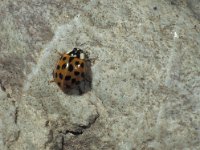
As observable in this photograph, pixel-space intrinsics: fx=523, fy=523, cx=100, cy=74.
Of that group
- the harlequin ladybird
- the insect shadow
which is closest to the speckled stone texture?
the insect shadow

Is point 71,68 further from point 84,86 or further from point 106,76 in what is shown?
point 106,76

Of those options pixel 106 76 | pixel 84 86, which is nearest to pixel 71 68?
pixel 84 86

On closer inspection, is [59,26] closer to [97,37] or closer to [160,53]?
[97,37]

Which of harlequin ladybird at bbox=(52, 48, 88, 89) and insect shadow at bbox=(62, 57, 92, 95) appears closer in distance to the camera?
harlequin ladybird at bbox=(52, 48, 88, 89)

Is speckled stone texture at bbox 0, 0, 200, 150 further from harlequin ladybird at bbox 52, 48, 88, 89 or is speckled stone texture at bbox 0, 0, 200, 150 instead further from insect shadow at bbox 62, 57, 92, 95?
harlequin ladybird at bbox 52, 48, 88, 89

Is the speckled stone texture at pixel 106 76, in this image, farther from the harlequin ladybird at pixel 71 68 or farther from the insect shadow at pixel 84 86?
the harlequin ladybird at pixel 71 68

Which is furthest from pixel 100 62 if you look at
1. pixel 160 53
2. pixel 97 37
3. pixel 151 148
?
pixel 151 148
